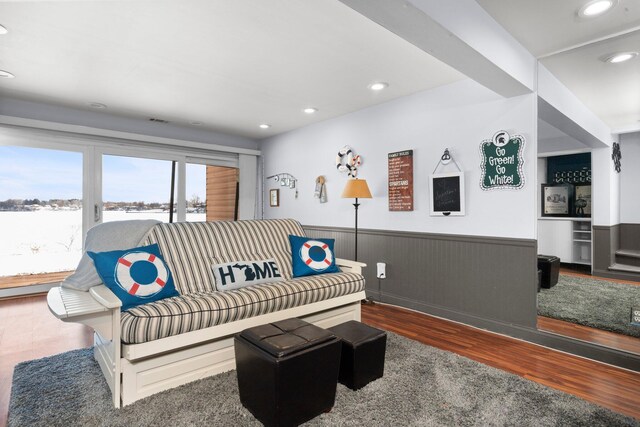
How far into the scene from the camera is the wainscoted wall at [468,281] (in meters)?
2.71

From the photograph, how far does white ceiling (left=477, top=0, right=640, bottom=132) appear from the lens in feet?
6.77

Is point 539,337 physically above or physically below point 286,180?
below

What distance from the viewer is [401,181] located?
11.9 feet

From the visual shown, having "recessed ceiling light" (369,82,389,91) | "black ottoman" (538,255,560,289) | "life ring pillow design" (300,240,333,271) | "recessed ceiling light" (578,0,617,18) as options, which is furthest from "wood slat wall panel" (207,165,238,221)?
"recessed ceiling light" (578,0,617,18)

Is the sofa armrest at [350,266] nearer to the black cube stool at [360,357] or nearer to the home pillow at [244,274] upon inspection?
the home pillow at [244,274]

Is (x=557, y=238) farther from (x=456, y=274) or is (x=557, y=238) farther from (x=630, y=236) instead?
(x=456, y=274)

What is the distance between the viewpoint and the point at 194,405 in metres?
1.77

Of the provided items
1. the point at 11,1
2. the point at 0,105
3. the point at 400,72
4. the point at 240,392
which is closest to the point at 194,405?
the point at 240,392

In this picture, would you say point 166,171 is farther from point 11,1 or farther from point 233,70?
point 11,1

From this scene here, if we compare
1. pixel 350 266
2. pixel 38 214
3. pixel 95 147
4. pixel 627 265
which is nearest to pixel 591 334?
pixel 350 266

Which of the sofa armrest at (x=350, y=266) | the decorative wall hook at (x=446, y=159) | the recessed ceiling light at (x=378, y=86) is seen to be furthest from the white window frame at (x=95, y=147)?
the decorative wall hook at (x=446, y=159)

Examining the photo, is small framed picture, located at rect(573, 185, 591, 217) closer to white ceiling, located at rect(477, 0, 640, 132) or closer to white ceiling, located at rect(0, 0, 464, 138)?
white ceiling, located at rect(477, 0, 640, 132)

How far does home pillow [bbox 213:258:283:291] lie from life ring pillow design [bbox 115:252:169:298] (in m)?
0.39

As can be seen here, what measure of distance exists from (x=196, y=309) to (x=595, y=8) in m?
3.09
